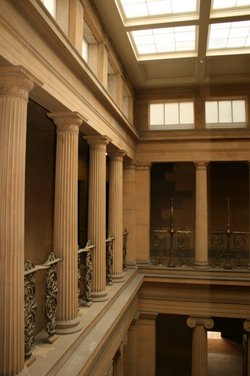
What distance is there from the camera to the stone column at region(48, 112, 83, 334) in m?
5.51

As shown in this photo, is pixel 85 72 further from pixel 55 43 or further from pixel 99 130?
pixel 99 130

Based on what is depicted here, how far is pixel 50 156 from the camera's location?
8047 mm

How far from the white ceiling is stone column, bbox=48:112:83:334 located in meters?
2.93

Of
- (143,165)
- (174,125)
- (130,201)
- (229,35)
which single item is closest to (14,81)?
(229,35)

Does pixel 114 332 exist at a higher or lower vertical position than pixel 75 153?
lower

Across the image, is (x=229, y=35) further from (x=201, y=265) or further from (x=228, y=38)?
(x=201, y=265)

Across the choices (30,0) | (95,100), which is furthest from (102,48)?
(30,0)

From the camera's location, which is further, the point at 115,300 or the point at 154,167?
the point at 154,167

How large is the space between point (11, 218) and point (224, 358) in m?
14.2

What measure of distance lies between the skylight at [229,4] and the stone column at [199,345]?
8.55 m

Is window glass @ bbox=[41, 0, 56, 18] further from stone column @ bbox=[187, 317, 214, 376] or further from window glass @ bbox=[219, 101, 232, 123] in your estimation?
stone column @ bbox=[187, 317, 214, 376]

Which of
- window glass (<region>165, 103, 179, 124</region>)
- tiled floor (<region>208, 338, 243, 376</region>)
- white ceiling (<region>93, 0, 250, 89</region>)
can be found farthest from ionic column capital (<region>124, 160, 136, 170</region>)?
tiled floor (<region>208, 338, 243, 376</region>)

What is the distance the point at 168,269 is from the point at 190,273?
0.70 metres

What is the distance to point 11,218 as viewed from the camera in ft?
12.4
